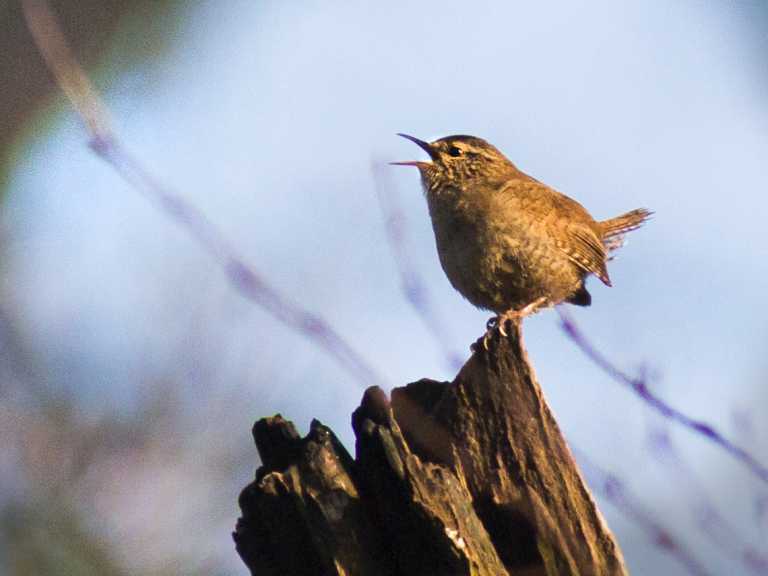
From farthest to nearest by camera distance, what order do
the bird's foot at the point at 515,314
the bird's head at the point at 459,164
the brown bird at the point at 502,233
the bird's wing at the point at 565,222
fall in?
A: the bird's head at the point at 459,164
the bird's wing at the point at 565,222
the brown bird at the point at 502,233
the bird's foot at the point at 515,314

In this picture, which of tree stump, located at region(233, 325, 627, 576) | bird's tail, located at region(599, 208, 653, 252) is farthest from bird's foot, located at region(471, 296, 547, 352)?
bird's tail, located at region(599, 208, 653, 252)

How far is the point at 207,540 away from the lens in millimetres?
6535

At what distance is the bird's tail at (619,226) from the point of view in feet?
21.7

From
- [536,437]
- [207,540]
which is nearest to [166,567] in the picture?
[207,540]

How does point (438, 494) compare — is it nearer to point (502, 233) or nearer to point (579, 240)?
point (502, 233)

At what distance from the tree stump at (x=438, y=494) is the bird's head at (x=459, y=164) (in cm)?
233

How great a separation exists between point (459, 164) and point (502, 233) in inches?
33.8

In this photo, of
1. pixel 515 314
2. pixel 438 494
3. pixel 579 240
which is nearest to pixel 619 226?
pixel 579 240

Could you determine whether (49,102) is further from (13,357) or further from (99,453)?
(99,453)

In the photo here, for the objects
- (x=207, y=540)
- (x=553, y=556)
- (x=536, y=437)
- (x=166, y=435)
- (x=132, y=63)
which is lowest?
(x=553, y=556)

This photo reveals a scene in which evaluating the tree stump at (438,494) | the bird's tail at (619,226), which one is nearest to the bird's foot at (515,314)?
the tree stump at (438,494)

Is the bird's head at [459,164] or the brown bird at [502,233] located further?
the bird's head at [459,164]

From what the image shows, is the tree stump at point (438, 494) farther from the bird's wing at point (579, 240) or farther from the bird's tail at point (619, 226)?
the bird's tail at point (619, 226)

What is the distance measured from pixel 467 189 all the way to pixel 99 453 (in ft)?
7.88
